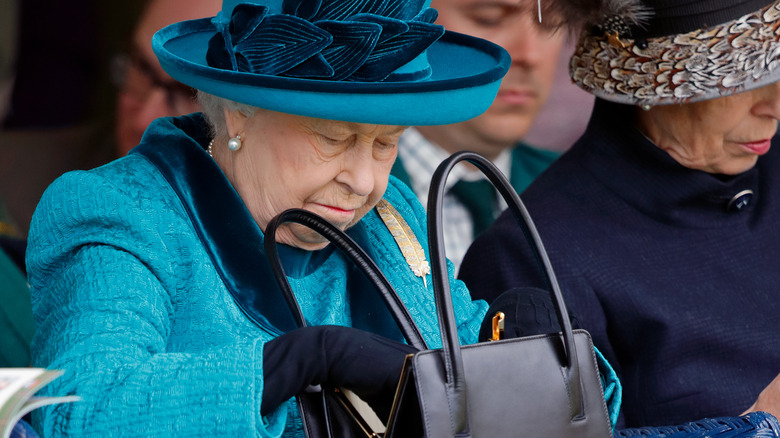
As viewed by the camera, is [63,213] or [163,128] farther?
[163,128]

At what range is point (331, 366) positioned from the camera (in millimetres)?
1435

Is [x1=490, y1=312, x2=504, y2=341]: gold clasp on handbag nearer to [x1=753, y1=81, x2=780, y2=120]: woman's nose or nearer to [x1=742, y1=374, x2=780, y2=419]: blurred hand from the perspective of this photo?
[x1=742, y1=374, x2=780, y2=419]: blurred hand

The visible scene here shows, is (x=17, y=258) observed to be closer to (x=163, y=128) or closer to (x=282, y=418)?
(x=163, y=128)

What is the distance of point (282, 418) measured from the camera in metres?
1.49

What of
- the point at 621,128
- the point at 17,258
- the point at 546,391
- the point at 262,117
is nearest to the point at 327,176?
the point at 262,117

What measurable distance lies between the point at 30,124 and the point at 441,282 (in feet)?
6.46

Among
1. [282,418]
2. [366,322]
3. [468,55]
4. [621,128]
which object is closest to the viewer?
[282,418]

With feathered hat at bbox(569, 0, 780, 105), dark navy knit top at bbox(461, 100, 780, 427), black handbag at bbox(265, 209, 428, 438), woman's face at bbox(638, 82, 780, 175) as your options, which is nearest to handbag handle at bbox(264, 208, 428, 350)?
black handbag at bbox(265, 209, 428, 438)

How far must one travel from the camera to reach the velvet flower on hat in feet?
5.49

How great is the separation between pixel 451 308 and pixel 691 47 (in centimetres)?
133

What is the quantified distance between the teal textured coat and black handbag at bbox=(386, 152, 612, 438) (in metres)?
0.25

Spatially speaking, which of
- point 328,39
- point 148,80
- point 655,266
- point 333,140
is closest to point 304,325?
point 333,140

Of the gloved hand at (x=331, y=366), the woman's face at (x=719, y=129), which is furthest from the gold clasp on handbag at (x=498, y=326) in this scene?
the woman's face at (x=719, y=129)

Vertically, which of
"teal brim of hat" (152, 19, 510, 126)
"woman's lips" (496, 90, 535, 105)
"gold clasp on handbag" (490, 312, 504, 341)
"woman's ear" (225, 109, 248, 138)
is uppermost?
"teal brim of hat" (152, 19, 510, 126)
